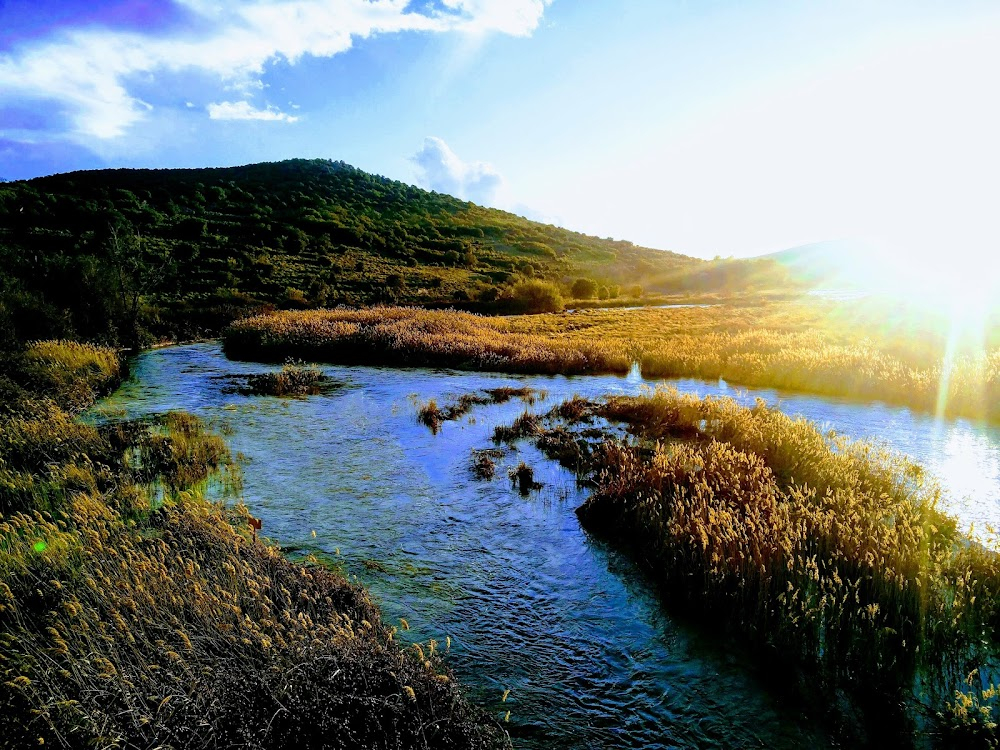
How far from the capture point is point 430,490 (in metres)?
11.2

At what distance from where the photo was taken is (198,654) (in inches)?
193

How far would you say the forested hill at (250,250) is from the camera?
29703 mm

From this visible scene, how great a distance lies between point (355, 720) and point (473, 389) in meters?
16.7

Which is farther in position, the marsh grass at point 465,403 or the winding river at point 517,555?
the marsh grass at point 465,403

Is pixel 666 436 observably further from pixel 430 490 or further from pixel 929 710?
pixel 929 710

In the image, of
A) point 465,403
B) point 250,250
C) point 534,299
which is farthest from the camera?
point 250,250

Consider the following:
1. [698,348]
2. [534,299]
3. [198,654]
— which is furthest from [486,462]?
[534,299]

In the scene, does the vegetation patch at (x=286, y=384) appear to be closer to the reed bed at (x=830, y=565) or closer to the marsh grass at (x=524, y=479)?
the marsh grass at (x=524, y=479)

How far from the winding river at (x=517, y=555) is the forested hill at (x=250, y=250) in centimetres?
1423

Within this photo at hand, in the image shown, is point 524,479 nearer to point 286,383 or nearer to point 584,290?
point 286,383

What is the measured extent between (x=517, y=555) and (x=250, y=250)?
2500 inches

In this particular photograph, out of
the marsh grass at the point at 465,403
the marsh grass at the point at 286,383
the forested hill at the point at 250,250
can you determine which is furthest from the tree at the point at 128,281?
the marsh grass at the point at 465,403

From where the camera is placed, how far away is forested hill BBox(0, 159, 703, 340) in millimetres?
29703

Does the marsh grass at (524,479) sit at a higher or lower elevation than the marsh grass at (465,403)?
lower
